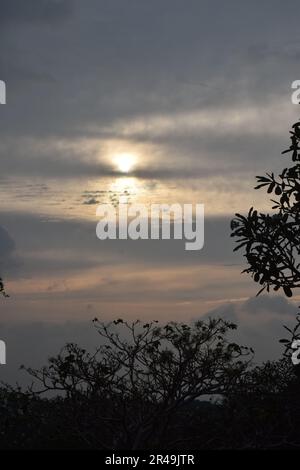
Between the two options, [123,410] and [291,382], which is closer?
[123,410]

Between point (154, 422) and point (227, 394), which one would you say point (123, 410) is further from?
point (227, 394)

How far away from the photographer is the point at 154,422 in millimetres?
23625

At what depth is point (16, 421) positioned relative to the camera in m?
35.4

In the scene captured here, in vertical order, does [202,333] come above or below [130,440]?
above

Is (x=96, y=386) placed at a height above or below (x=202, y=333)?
below
